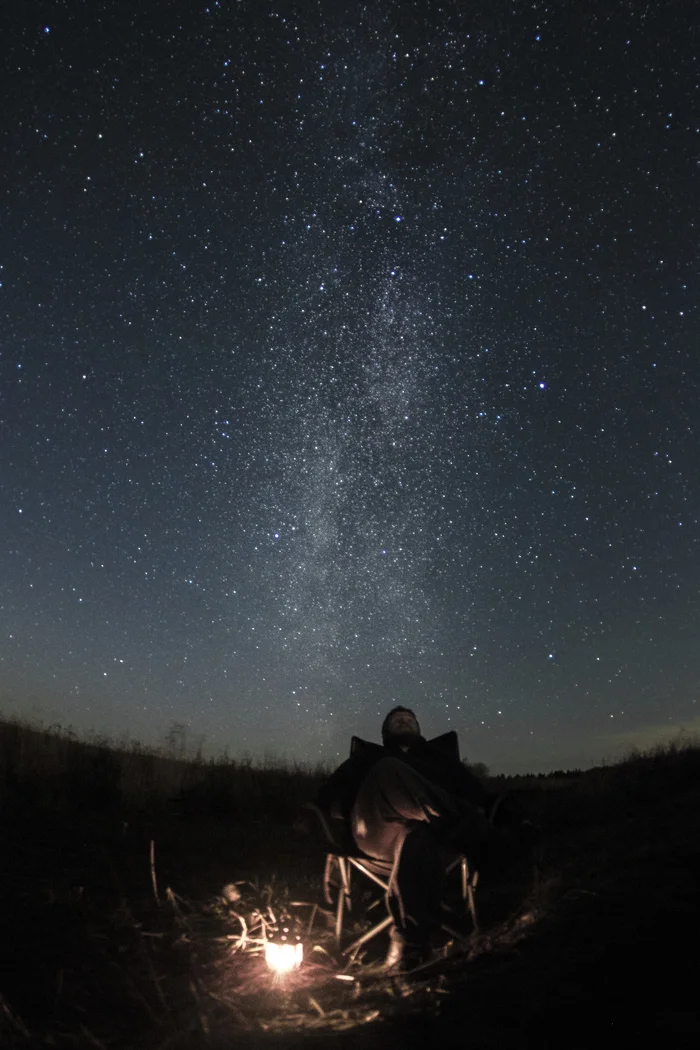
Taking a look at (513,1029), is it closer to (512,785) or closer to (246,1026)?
(246,1026)

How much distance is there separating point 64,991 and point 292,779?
5993 millimetres

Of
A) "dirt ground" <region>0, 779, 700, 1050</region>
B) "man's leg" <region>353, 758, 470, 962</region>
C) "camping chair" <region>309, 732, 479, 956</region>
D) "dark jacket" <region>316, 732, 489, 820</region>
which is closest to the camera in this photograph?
"dirt ground" <region>0, 779, 700, 1050</region>

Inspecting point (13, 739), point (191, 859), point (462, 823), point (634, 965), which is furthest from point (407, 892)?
point (13, 739)

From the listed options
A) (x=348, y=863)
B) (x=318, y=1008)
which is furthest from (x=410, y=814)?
(x=318, y=1008)

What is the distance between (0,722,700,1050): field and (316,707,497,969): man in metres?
0.24

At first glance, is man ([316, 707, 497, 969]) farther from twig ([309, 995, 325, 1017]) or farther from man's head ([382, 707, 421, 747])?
twig ([309, 995, 325, 1017])

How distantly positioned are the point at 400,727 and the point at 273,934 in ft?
4.54

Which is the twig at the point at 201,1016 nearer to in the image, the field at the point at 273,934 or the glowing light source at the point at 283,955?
the field at the point at 273,934

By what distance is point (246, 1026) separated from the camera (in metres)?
2.98

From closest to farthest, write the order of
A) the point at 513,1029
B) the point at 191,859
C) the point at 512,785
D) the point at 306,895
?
the point at 513,1029
the point at 306,895
the point at 191,859
the point at 512,785

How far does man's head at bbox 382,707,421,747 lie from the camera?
4.68m

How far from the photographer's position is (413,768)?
418cm

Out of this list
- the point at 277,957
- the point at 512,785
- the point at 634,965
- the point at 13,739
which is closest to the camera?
the point at 634,965

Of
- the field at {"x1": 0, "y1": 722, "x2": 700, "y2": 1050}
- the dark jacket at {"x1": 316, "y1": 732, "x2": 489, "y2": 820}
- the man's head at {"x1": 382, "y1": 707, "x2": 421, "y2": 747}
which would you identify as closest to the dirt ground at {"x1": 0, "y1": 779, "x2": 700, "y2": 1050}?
the field at {"x1": 0, "y1": 722, "x2": 700, "y2": 1050}
